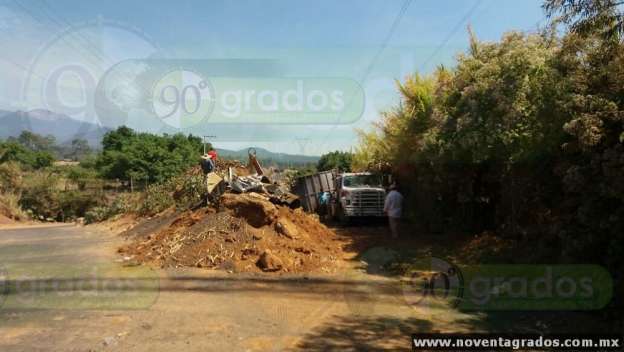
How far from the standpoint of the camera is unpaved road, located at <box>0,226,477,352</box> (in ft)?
17.9

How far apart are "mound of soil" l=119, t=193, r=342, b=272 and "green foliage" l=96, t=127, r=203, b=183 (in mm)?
31169

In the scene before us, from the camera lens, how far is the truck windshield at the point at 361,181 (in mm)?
17766

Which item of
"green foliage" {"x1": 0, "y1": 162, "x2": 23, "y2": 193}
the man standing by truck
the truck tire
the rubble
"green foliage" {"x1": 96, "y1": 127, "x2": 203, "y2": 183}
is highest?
"green foliage" {"x1": 96, "y1": 127, "x2": 203, "y2": 183}

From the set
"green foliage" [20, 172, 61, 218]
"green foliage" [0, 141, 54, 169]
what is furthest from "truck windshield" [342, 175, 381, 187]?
"green foliage" [0, 141, 54, 169]

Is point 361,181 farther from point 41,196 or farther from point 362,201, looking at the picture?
point 41,196

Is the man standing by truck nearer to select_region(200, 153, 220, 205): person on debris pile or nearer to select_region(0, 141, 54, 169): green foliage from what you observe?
select_region(200, 153, 220, 205): person on debris pile

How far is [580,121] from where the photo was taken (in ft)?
18.7

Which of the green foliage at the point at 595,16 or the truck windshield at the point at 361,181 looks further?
the truck windshield at the point at 361,181

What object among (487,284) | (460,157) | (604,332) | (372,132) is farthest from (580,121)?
(372,132)

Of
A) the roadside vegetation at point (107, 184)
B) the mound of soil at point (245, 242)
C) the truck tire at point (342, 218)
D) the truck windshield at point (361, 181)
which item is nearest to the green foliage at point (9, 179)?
the roadside vegetation at point (107, 184)

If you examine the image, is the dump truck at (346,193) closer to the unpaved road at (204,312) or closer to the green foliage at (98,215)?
the unpaved road at (204,312)

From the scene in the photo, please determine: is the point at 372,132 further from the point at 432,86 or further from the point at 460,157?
the point at 460,157

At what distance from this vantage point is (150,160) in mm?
46156

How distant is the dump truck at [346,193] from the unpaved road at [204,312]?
7.06 m
